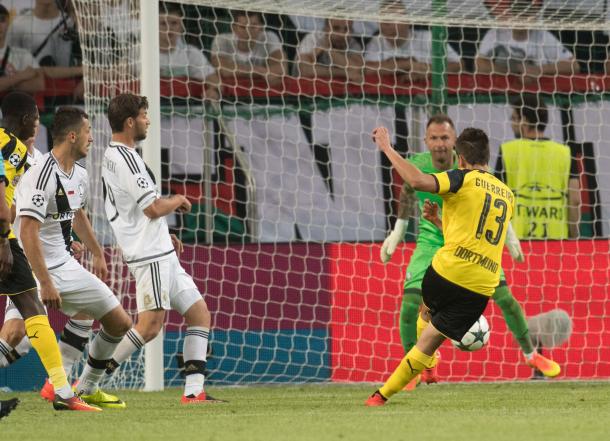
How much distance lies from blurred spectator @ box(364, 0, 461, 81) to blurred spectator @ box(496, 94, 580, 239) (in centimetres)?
93

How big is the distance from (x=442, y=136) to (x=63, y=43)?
3.91 meters

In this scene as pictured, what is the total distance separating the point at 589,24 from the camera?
10.6m

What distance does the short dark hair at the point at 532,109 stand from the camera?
10.8 m

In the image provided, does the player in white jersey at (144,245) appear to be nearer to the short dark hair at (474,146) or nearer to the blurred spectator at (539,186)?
the short dark hair at (474,146)

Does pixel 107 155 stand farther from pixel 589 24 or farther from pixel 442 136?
pixel 589 24

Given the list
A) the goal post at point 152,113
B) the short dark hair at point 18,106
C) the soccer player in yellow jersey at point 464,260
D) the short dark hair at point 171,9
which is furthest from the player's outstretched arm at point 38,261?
the short dark hair at point 171,9

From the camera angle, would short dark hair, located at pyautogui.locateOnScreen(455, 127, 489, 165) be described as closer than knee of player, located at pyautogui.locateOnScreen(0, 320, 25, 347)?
Yes

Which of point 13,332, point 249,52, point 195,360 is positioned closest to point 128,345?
point 195,360

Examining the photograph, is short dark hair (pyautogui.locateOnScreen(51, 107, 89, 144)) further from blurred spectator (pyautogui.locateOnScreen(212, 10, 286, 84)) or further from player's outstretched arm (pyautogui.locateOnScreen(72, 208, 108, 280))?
blurred spectator (pyautogui.locateOnScreen(212, 10, 286, 84))

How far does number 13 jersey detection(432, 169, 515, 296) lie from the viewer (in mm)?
7078

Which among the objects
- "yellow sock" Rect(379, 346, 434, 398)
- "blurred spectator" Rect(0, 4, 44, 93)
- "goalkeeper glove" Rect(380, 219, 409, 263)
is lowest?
"yellow sock" Rect(379, 346, 434, 398)

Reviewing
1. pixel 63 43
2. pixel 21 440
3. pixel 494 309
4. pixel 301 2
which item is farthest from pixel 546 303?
pixel 21 440

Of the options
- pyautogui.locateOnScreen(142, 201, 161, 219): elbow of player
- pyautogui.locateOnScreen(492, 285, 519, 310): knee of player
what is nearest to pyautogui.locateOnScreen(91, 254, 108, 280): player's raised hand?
pyautogui.locateOnScreen(142, 201, 161, 219): elbow of player

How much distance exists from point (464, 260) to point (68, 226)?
2.26 m
